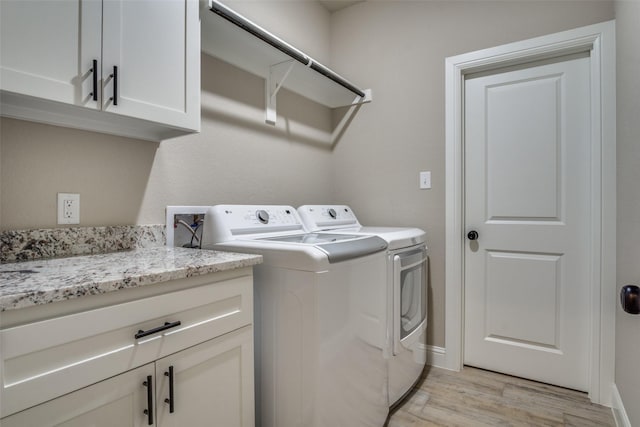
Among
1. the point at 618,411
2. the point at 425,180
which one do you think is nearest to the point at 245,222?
the point at 425,180

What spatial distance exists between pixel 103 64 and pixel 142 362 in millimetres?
882

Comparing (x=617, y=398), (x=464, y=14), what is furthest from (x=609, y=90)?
(x=617, y=398)

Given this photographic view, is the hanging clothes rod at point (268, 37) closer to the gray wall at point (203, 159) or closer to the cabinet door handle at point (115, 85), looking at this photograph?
the gray wall at point (203, 159)

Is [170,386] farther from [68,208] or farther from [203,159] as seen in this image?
[203,159]

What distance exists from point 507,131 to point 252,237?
5.49 feet

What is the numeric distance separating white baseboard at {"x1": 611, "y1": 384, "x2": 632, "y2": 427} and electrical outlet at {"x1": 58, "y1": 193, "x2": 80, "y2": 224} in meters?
2.34

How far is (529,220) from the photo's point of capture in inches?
80.6

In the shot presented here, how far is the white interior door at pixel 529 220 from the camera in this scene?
1.92 meters

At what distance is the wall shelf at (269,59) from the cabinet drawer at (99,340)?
3.91 ft

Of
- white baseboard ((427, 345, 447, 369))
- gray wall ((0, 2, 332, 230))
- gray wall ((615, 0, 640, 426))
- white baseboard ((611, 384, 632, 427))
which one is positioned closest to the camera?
gray wall ((0, 2, 332, 230))

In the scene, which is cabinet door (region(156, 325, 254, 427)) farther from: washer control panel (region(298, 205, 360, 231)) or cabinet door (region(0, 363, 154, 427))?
washer control panel (region(298, 205, 360, 231))

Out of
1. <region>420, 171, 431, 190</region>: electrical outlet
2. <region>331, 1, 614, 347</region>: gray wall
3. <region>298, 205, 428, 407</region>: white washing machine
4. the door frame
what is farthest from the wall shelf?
the door frame

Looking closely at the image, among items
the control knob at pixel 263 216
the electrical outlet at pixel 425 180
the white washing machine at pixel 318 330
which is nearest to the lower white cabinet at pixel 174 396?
the white washing machine at pixel 318 330

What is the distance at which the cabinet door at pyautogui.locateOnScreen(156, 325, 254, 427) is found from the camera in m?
0.94
